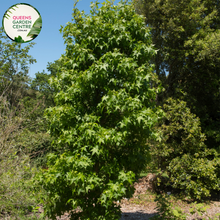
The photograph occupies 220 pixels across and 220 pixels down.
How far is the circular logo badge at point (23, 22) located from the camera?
257 inches

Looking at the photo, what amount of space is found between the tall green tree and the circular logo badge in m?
6.64

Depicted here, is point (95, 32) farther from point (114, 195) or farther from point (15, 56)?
point (15, 56)

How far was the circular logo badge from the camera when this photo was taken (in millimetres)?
6535

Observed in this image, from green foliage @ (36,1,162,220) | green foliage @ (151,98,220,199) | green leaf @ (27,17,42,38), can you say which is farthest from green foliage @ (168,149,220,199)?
green leaf @ (27,17,42,38)

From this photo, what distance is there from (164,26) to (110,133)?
9.03 meters

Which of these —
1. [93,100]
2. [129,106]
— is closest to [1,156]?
[93,100]

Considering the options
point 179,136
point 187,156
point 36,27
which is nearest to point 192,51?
point 179,136

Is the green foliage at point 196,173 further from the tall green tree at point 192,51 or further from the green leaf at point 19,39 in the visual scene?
the green leaf at point 19,39

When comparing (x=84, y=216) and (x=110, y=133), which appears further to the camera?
(x=84, y=216)

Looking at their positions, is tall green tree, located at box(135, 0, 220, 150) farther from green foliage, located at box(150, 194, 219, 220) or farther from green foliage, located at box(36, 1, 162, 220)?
green foliage, located at box(36, 1, 162, 220)

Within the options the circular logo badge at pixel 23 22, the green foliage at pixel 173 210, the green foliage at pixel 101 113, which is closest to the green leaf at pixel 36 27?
the circular logo badge at pixel 23 22

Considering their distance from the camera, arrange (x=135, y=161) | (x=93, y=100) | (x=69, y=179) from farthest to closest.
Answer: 1. (x=93, y=100)
2. (x=135, y=161)
3. (x=69, y=179)

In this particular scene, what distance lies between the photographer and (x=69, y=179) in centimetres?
362

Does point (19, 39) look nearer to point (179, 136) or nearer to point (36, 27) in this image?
point (36, 27)
